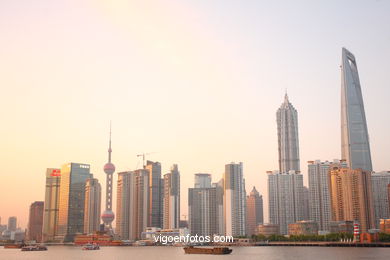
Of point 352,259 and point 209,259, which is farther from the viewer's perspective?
point 209,259

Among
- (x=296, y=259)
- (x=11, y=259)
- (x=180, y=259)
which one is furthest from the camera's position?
(x=11, y=259)

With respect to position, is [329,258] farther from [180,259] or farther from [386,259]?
[180,259]

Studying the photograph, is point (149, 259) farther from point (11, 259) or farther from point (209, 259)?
point (11, 259)

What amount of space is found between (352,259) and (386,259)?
34.2ft

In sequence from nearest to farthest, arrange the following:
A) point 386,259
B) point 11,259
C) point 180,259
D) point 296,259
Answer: point 386,259 < point 296,259 < point 180,259 < point 11,259

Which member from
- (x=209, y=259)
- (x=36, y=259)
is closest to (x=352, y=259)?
(x=209, y=259)

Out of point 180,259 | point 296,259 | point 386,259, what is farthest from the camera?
point 180,259

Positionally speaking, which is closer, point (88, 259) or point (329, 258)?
point (329, 258)

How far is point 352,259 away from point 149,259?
71.9 meters

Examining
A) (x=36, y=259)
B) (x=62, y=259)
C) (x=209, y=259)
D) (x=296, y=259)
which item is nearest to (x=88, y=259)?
(x=62, y=259)

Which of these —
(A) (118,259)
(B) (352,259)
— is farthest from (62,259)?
(B) (352,259)

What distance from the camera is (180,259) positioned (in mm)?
178125

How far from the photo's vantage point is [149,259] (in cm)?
17862

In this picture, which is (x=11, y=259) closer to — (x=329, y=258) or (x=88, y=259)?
(x=88, y=259)
